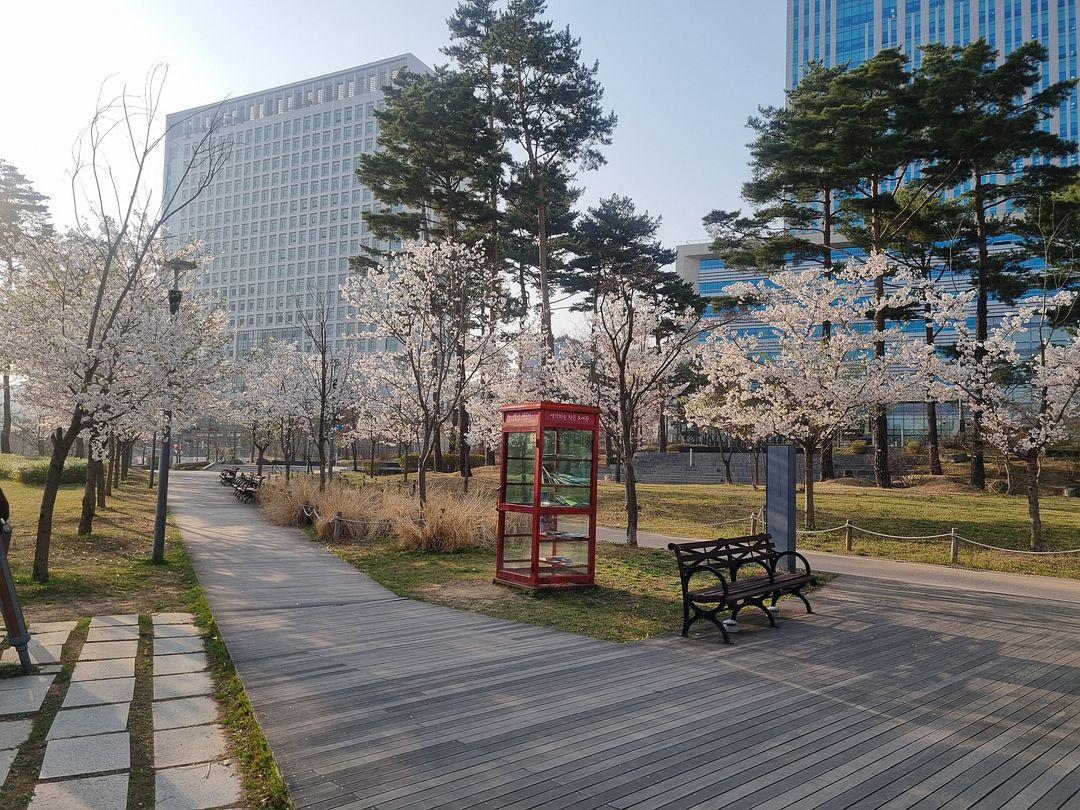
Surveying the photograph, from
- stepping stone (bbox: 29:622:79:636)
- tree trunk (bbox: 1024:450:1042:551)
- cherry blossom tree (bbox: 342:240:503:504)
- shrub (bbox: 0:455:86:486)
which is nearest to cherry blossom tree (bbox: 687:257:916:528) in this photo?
tree trunk (bbox: 1024:450:1042:551)

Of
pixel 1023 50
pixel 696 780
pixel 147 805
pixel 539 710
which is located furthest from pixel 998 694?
pixel 1023 50

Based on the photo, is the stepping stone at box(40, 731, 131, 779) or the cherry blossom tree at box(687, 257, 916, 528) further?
the cherry blossom tree at box(687, 257, 916, 528)

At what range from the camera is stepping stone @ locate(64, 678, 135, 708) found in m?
5.16

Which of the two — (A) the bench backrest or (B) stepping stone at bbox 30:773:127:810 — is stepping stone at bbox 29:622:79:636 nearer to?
(B) stepping stone at bbox 30:773:127:810

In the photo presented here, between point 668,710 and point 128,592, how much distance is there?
791cm

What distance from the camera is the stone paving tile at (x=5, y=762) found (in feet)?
12.8

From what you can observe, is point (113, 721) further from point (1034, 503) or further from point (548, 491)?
point (1034, 503)

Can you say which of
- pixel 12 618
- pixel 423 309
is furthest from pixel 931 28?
pixel 12 618

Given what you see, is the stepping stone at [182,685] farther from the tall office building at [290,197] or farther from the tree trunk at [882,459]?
the tall office building at [290,197]

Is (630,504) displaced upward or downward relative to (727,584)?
upward

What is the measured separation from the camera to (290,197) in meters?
131

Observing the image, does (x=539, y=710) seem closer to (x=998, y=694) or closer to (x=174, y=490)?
(x=998, y=694)

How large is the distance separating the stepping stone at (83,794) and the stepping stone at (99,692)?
4.67 feet

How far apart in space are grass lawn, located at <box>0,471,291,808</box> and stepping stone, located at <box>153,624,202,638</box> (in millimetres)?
110
